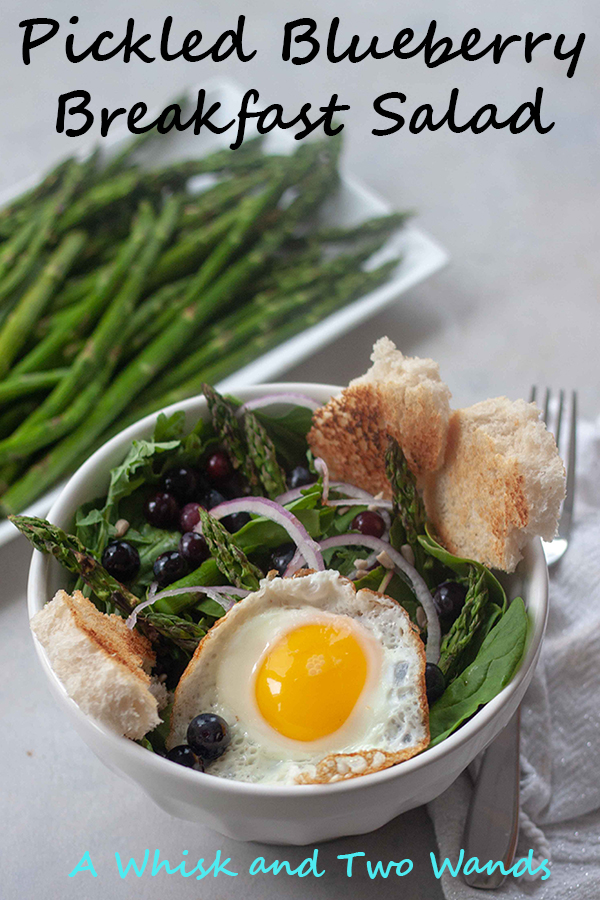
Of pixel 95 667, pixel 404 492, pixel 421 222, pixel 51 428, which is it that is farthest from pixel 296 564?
pixel 421 222

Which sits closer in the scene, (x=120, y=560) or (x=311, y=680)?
(x=311, y=680)

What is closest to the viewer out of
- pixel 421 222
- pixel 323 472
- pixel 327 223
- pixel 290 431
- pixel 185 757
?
pixel 185 757

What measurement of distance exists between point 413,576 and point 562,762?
0.65 metres

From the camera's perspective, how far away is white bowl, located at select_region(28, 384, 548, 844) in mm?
1459

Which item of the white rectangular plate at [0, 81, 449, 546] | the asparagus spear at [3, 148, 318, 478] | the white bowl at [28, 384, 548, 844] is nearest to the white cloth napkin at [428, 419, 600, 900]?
the white bowl at [28, 384, 548, 844]

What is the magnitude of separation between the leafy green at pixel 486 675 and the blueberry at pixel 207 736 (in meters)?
0.39

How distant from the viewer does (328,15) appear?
179 inches

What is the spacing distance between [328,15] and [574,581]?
3.53 m

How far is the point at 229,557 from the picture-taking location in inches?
70.2

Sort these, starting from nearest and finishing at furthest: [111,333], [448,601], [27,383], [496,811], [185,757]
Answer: [185,757], [448,601], [496,811], [27,383], [111,333]

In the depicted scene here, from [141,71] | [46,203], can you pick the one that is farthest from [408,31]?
[46,203]

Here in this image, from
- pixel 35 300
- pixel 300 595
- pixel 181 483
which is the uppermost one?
pixel 35 300

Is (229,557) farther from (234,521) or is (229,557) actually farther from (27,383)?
(27,383)

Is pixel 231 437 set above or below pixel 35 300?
below
